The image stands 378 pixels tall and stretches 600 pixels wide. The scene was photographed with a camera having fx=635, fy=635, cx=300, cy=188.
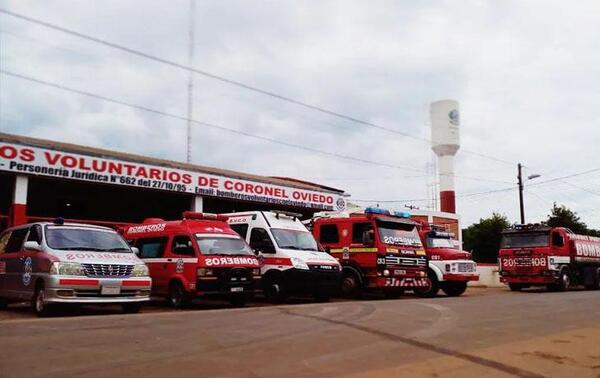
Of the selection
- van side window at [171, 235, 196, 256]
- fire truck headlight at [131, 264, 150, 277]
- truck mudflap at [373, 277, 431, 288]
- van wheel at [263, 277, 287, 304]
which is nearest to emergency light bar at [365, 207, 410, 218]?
truck mudflap at [373, 277, 431, 288]

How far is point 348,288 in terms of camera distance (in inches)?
776

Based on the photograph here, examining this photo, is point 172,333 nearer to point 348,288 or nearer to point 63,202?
point 348,288

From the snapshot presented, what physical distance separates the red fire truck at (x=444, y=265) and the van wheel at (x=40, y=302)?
12574 mm

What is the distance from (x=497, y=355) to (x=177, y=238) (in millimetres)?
9902

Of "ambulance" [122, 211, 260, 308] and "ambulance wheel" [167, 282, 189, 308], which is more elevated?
"ambulance" [122, 211, 260, 308]

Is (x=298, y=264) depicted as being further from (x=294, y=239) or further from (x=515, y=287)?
(x=515, y=287)

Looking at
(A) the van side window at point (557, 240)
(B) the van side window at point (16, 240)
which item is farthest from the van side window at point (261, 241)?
(A) the van side window at point (557, 240)

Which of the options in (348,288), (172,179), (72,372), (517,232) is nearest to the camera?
(72,372)

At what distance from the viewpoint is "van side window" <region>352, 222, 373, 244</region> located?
19.6 m

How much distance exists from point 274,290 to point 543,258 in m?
13.6

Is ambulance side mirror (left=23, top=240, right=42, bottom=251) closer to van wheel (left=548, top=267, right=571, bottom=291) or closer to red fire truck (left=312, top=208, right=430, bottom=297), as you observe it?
red fire truck (left=312, top=208, right=430, bottom=297)

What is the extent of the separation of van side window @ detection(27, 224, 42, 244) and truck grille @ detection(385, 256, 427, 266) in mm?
10009

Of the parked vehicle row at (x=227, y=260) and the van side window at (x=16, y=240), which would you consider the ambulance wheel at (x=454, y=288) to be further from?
the van side window at (x=16, y=240)

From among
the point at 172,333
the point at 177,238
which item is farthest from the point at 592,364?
the point at 177,238
